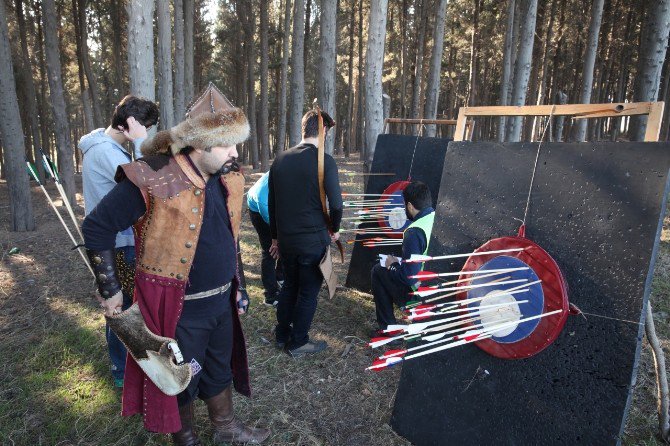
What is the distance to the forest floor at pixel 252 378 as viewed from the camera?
2715mm

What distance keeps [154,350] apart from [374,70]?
5.09 meters

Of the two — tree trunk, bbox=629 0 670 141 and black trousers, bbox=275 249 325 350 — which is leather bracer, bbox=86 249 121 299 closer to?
black trousers, bbox=275 249 325 350

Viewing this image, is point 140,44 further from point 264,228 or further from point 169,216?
point 169,216

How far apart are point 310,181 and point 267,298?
1937 millimetres

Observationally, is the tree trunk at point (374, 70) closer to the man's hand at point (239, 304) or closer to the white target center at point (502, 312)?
the man's hand at point (239, 304)

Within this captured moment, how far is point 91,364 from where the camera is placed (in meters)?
3.47

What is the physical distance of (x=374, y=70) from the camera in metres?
5.96

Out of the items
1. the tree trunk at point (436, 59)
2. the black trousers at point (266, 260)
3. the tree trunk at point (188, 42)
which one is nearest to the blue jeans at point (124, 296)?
the black trousers at point (266, 260)

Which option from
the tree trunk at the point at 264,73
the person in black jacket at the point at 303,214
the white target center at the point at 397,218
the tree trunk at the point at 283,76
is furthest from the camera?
the tree trunk at the point at 264,73

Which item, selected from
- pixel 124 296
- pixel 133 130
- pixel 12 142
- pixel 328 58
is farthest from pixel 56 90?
pixel 124 296

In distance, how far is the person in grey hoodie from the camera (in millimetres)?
2732

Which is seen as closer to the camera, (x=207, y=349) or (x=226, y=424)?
(x=207, y=349)

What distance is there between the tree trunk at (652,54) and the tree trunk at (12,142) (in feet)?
33.7

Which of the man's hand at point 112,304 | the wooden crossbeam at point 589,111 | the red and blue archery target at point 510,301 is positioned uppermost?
the wooden crossbeam at point 589,111
